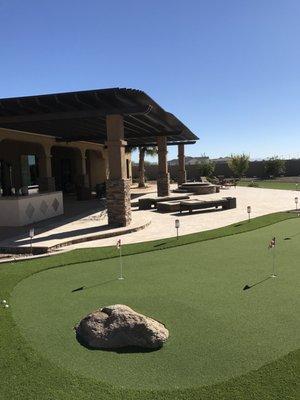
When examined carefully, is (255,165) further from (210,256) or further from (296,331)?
(296,331)

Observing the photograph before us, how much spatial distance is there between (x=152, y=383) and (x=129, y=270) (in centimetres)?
436

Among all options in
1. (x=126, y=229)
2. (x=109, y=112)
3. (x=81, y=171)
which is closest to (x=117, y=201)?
(x=126, y=229)

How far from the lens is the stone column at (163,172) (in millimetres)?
26016

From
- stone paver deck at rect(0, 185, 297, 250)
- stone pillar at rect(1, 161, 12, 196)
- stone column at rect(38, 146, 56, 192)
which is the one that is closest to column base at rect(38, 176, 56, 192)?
stone column at rect(38, 146, 56, 192)

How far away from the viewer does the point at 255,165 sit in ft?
184

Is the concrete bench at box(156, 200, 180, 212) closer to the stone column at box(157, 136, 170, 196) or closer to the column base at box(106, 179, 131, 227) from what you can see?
the column base at box(106, 179, 131, 227)

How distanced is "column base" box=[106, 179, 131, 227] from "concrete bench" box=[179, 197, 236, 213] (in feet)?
16.1

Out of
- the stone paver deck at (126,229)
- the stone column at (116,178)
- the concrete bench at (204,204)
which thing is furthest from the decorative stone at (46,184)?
the stone column at (116,178)

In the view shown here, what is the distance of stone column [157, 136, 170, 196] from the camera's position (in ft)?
85.4

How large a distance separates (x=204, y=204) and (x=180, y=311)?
13.7 m

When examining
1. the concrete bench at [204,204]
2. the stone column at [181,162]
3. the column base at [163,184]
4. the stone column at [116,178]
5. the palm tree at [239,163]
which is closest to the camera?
the stone column at [116,178]

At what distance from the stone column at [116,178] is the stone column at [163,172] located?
11.3 m

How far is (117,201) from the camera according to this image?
14.7m

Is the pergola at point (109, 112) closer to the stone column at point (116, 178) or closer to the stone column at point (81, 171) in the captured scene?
the stone column at point (116, 178)
